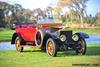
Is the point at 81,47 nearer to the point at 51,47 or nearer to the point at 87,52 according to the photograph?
the point at 87,52

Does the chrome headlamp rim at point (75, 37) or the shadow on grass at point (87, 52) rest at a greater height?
the chrome headlamp rim at point (75, 37)

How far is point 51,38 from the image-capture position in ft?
25.0

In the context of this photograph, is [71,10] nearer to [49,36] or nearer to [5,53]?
[49,36]

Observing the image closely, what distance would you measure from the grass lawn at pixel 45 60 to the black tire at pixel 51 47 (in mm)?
67

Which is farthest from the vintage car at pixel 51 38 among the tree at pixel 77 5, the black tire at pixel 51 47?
the tree at pixel 77 5

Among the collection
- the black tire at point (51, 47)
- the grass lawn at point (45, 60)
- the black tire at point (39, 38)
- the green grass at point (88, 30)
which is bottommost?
the grass lawn at point (45, 60)

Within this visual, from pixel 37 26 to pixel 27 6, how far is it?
0.36 metres

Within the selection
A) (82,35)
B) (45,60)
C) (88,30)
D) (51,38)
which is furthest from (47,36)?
(88,30)

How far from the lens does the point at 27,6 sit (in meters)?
7.61

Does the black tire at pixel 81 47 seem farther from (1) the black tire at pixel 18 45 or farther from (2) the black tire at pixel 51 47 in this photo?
(1) the black tire at pixel 18 45

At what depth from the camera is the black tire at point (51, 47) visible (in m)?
7.55

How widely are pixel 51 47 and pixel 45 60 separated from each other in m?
0.27

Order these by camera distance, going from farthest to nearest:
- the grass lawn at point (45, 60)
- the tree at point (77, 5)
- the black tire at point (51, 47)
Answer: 1. the tree at point (77, 5)
2. the black tire at point (51, 47)
3. the grass lawn at point (45, 60)

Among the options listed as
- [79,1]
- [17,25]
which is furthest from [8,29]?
[79,1]
